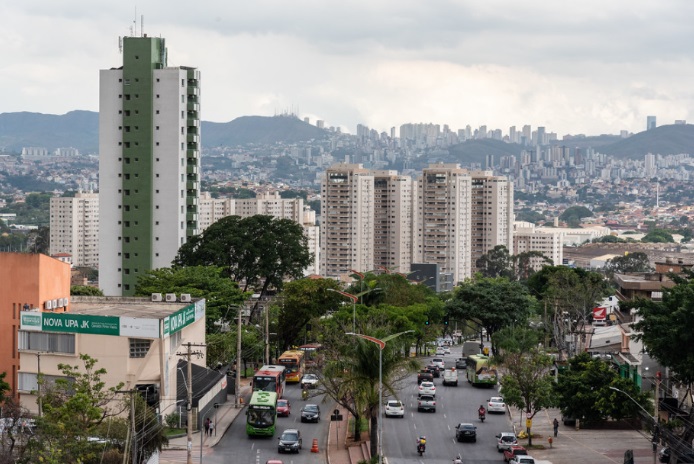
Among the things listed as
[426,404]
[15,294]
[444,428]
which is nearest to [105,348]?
Answer: [15,294]

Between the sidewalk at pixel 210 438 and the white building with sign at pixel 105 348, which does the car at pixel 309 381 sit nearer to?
the sidewalk at pixel 210 438

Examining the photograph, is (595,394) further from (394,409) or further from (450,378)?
(450,378)

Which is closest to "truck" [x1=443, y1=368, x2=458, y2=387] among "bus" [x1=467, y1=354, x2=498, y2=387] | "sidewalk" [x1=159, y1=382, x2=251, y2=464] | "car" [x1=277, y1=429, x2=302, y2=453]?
"bus" [x1=467, y1=354, x2=498, y2=387]

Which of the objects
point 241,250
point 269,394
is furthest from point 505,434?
point 241,250

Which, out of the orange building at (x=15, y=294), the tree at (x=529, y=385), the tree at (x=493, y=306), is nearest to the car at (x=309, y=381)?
the tree at (x=529, y=385)

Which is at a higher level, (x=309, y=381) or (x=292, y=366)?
(x=292, y=366)

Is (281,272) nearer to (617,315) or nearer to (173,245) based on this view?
(173,245)

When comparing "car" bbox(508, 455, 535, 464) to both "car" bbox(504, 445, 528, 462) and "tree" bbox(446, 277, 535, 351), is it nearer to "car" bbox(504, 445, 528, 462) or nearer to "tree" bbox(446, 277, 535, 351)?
"car" bbox(504, 445, 528, 462)

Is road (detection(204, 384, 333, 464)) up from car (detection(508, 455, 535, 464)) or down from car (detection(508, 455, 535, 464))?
down
